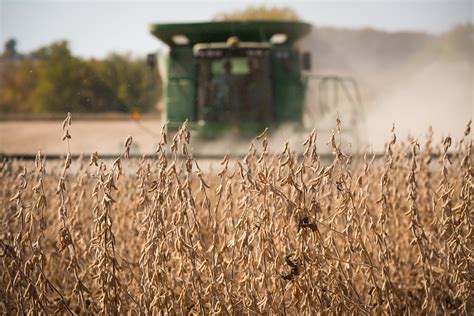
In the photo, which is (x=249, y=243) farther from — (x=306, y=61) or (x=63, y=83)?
(x=63, y=83)

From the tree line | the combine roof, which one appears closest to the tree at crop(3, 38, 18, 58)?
the tree line

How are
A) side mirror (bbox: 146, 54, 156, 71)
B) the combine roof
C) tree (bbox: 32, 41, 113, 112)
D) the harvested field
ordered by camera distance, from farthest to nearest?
tree (bbox: 32, 41, 113, 112) → the combine roof → side mirror (bbox: 146, 54, 156, 71) → the harvested field

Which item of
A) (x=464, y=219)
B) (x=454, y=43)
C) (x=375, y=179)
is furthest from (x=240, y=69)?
(x=454, y=43)

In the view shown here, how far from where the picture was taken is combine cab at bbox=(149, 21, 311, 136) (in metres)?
9.09

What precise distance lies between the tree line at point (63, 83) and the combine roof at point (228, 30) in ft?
76.7

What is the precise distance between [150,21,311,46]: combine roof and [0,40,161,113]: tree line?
76.7ft

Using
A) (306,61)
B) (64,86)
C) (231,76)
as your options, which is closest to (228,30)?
(231,76)

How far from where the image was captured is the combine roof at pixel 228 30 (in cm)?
948

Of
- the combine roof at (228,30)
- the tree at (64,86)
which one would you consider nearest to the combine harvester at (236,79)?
the combine roof at (228,30)

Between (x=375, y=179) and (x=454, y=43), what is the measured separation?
125ft

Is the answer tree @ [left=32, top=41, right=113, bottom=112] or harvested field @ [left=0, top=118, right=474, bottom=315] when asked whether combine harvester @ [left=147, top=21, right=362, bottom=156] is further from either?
tree @ [left=32, top=41, right=113, bottom=112]

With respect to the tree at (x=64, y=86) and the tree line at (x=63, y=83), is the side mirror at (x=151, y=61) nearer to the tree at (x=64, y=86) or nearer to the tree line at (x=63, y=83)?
A: the tree line at (x=63, y=83)

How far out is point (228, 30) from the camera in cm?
970

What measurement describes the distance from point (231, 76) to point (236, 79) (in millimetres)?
92
